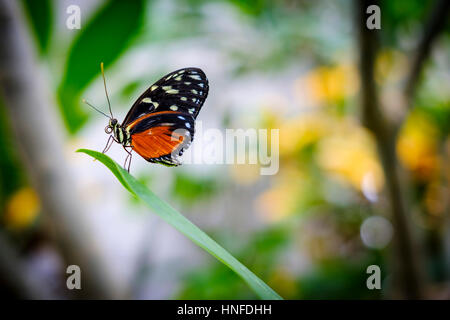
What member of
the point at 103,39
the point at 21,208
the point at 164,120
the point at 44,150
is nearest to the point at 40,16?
the point at 103,39

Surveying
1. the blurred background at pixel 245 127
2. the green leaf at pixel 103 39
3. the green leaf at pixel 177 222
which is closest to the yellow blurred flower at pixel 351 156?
the blurred background at pixel 245 127

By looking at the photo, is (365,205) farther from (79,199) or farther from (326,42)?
Answer: (79,199)

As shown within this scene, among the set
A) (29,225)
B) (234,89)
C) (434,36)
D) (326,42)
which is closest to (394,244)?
(434,36)

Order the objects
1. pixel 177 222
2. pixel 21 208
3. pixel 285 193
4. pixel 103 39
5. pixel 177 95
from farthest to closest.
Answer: pixel 285 193, pixel 21 208, pixel 103 39, pixel 177 95, pixel 177 222

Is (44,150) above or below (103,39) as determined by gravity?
below

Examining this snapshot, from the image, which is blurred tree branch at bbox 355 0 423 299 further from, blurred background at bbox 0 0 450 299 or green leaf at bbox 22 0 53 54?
green leaf at bbox 22 0 53 54

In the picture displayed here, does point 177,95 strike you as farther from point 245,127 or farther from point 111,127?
point 245,127
